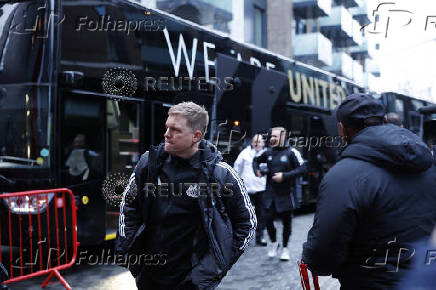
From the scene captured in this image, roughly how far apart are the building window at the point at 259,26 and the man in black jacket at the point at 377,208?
11.2 metres

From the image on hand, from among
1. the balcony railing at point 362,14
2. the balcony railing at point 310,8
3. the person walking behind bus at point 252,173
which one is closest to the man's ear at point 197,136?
the balcony railing at point 362,14

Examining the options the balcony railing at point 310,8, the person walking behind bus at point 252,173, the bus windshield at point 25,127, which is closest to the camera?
the bus windshield at point 25,127

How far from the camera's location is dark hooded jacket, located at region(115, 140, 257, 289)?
2.75 m

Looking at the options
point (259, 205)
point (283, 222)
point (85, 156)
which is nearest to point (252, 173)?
point (259, 205)

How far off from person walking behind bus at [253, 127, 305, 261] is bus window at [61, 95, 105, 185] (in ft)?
7.75

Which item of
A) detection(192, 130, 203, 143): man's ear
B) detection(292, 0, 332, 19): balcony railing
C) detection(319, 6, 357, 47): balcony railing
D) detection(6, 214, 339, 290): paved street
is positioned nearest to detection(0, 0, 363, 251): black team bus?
detection(6, 214, 339, 290): paved street

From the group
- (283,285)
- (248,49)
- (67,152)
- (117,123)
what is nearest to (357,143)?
(283,285)

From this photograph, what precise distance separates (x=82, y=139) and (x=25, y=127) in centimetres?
69

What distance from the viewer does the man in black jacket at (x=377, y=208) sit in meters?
2.12

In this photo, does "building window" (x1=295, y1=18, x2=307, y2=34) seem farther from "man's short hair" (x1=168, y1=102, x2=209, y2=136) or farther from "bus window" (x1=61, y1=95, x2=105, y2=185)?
"man's short hair" (x1=168, y1=102, x2=209, y2=136)

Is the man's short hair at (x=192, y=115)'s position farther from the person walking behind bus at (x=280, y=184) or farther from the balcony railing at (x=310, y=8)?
the balcony railing at (x=310, y=8)

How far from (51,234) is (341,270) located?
14.3 feet

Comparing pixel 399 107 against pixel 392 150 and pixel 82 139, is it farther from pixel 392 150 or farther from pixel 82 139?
pixel 392 150

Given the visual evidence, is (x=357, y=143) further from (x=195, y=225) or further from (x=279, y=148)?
(x=279, y=148)
